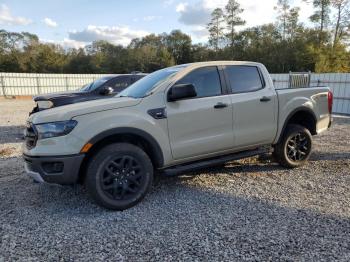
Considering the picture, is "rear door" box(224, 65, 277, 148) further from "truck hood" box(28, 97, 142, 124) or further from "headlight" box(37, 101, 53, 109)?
"headlight" box(37, 101, 53, 109)

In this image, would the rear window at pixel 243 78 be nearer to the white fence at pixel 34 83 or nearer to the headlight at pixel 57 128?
the headlight at pixel 57 128

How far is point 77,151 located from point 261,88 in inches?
119

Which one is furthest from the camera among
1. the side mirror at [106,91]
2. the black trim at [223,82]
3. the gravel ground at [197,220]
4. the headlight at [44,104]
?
the side mirror at [106,91]

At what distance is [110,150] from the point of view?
374 cm

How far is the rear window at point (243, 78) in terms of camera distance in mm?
4723

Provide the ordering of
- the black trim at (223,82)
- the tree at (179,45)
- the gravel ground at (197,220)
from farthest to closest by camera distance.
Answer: the tree at (179,45), the black trim at (223,82), the gravel ground at (197,220)

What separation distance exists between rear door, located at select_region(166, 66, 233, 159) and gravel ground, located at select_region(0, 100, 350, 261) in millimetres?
685

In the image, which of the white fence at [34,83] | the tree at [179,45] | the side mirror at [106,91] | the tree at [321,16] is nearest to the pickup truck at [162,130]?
the side mirror at [106,91]

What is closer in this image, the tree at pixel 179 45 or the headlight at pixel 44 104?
the headlight at pixel 44 104

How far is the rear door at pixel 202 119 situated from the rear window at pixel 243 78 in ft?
0.84

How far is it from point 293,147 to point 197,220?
8.64 feet

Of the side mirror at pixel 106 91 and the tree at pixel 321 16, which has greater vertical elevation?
the tree at pixel 321 16

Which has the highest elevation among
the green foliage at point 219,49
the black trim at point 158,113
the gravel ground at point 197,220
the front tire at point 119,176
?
the green foliage at point 219,49

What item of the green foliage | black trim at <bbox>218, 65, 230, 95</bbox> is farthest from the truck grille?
the green foliage
